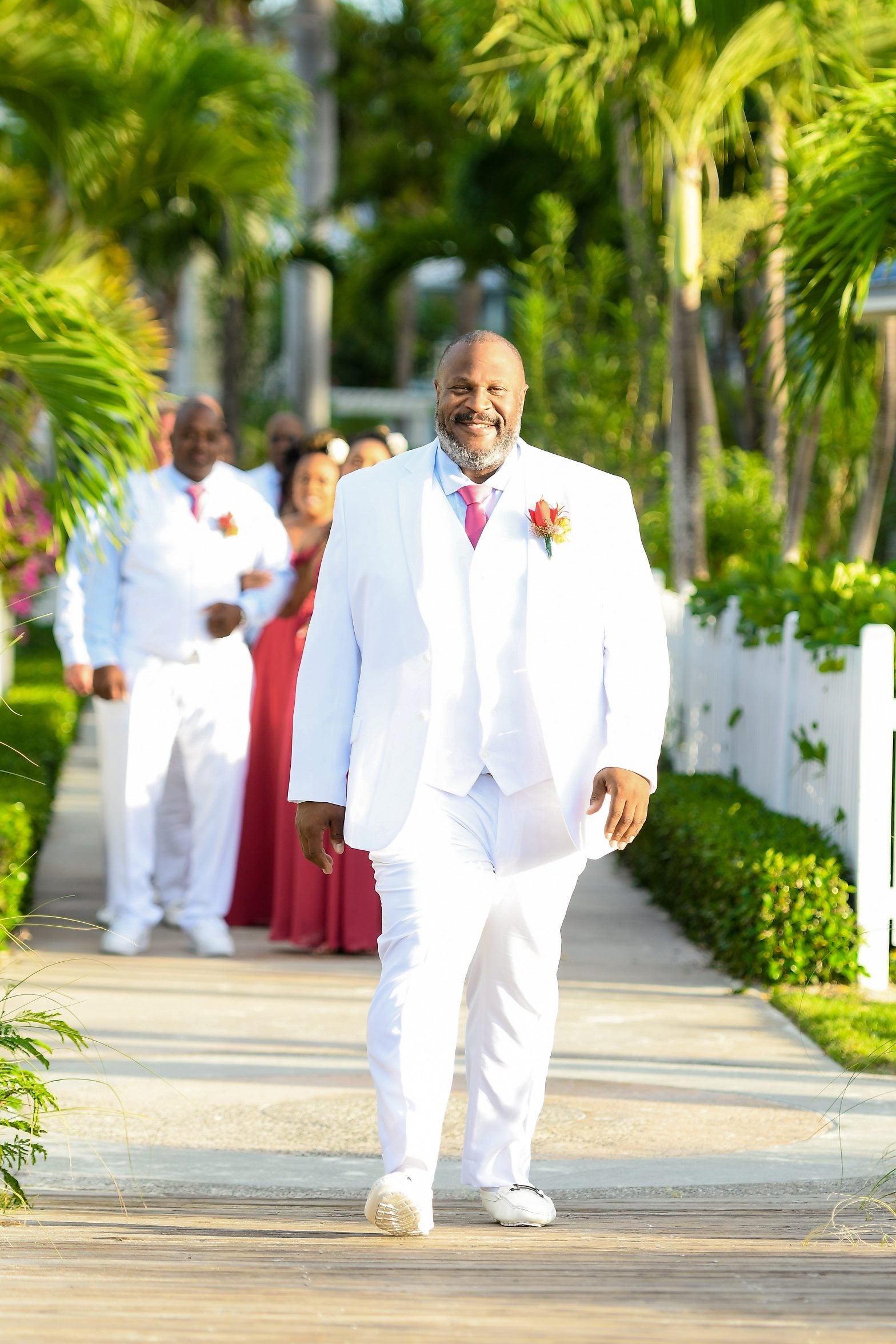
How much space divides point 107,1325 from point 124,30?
11041 millimetres

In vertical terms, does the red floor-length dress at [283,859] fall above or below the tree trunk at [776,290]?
below

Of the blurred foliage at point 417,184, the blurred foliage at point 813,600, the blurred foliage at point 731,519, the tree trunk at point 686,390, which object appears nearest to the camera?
the blurred foliage at point 813,600

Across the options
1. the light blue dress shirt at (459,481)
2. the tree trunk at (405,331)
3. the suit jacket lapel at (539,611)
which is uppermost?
the tree trunk at (405,331)

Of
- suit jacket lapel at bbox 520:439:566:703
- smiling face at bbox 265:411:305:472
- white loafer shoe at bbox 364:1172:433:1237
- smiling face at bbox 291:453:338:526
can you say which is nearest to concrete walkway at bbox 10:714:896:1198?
white loafer shoe at bbox 364:1172:433:1237

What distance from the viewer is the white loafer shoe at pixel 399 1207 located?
12.8 feet

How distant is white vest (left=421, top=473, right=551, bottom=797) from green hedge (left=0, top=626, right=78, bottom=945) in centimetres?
102

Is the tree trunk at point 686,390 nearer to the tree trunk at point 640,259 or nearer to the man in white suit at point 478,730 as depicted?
Answer: the tree trunk at point 640,259

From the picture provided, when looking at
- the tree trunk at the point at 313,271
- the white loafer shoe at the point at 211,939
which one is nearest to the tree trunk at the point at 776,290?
the white loafer shoe at the point at 211,939

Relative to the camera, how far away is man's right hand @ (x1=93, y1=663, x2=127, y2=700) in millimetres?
7582

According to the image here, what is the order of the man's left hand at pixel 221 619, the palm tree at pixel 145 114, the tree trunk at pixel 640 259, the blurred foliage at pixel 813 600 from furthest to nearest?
the tree trunk at pixel 640 259 → the palm tree at pixel 145 114 → the man's left hand at pixel 221 619 → the blurred foliage at pixel 813 600

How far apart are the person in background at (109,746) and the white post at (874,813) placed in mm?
2858

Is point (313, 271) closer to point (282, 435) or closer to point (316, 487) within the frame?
point (282, 435)

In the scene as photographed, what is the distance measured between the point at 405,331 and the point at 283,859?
30629 millimetres

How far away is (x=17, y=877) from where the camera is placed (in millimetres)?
7039
